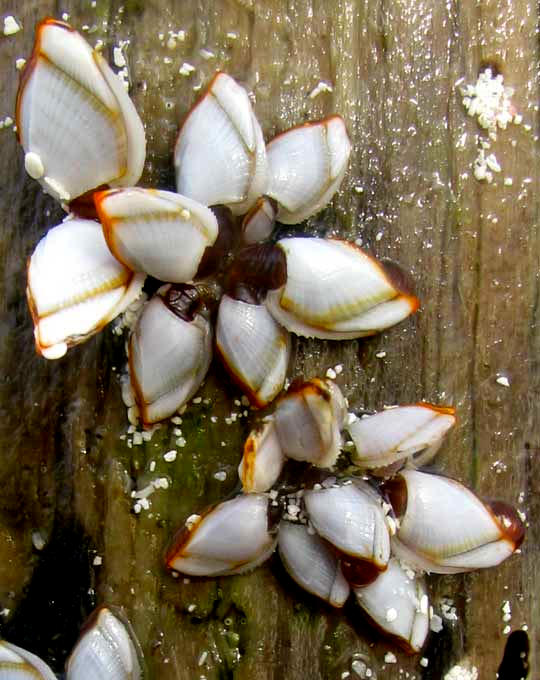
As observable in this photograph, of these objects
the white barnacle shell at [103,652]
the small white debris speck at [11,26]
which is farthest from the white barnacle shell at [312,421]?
the small white debris speck at [11,26]

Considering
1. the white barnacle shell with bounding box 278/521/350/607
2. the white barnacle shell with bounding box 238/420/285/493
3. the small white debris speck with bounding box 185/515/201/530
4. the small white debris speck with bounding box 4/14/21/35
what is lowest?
the white barnacle shell with bounding box 278/521/350/607

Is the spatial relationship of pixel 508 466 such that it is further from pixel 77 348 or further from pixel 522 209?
pixel 77 348

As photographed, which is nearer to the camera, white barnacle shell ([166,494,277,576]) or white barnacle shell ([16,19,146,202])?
white barnacle shell ([16,19,146,202])

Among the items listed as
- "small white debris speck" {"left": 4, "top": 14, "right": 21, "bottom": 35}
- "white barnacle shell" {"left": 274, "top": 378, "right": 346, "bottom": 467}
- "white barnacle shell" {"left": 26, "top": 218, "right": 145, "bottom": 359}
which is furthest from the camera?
"small white debris speck" {"left": 4, "top": 14, "right": 21, "bottom": 35}

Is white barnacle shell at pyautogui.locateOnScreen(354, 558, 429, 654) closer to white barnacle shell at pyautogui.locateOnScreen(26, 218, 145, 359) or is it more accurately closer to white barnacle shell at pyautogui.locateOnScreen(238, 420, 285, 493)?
white barnacle shell at pyautogui.locateOnScreen(238, 420, 285, 493)

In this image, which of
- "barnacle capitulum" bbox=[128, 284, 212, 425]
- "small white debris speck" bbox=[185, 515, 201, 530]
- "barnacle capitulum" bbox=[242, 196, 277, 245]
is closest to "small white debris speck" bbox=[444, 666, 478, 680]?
"small white debris speck" bbox=[185, 515, 201, 530]

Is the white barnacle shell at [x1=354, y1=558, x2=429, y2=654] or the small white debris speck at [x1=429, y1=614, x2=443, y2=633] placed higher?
the white barnacle shell at [x1=354, y1=558, x2=429, y2=654]
